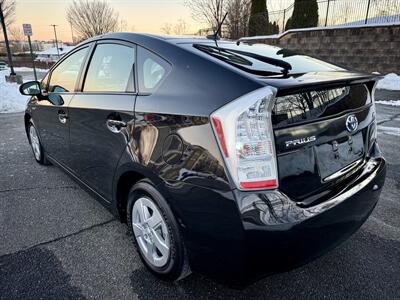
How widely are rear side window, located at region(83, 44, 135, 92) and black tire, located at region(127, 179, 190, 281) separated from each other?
0.69m

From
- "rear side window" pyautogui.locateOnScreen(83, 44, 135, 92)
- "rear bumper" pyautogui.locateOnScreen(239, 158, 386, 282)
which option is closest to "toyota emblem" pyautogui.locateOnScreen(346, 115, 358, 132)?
"rear bumper" pyautogui.locateOnScreen(239, 158, 386, 282)

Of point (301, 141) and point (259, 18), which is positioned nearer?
point (301, 141)

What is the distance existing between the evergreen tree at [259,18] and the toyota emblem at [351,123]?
18880 mm

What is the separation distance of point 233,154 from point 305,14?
1753 centimetres

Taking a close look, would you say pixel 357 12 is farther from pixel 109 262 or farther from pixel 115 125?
pixel 109 262

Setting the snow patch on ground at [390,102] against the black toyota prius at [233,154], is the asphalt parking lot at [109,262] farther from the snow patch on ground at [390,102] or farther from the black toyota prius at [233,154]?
the snow patch on ground at [390,102]

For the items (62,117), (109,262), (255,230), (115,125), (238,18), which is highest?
(238,18)

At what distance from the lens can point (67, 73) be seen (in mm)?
3148

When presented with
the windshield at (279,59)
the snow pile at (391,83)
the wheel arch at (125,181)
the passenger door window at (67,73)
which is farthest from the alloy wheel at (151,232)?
the snow pile at (391,83)

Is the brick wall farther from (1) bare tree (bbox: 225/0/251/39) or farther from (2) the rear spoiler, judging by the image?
(2) the rear spoiler

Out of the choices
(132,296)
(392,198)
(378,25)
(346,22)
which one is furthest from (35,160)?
(346,22)

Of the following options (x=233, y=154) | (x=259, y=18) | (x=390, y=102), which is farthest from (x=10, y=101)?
(x=259, y=18)

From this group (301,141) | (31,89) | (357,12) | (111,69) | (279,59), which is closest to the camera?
(301,141)

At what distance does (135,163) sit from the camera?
1.96 m
